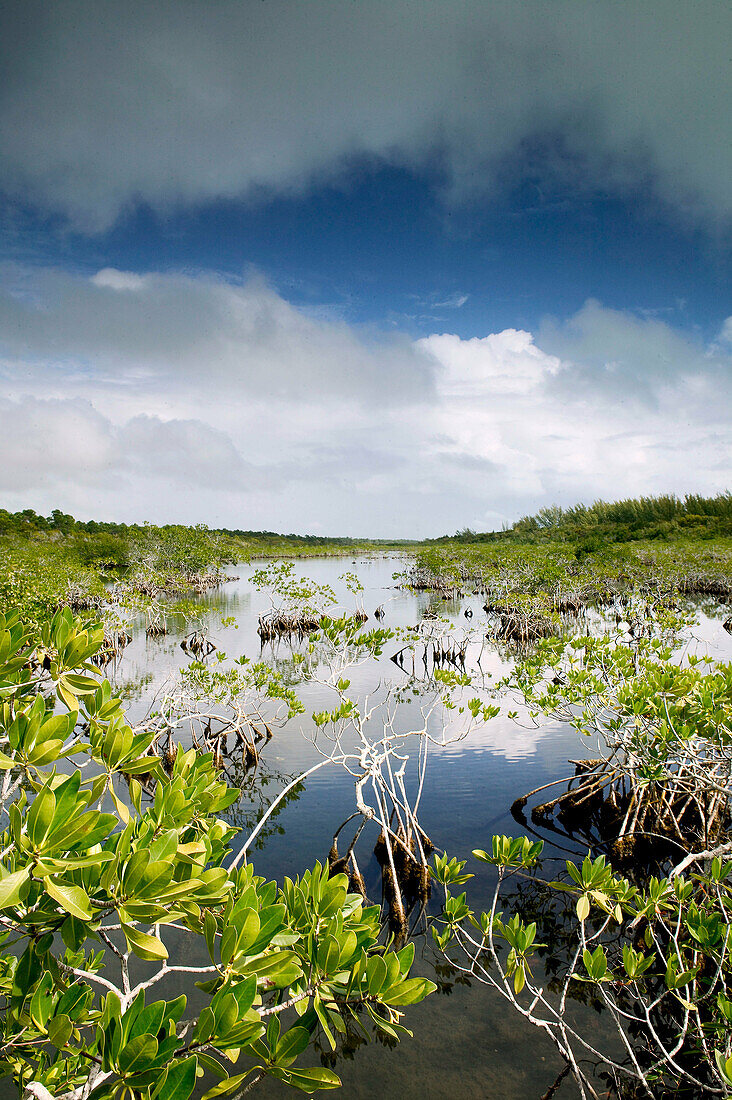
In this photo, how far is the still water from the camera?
10.6ft

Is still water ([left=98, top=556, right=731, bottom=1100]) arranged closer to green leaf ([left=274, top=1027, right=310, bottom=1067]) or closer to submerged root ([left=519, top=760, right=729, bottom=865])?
submerged root ([left=519, top=760, right=729, bottom=865])

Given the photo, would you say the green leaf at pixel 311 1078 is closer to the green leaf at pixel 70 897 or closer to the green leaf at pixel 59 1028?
the green leaf at pixel 59 1028

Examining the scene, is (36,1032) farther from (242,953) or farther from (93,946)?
(93,946)

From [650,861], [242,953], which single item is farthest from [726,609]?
→ [242,953]

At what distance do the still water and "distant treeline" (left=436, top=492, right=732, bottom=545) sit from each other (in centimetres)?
2667

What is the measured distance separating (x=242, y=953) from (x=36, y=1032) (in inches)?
28.5

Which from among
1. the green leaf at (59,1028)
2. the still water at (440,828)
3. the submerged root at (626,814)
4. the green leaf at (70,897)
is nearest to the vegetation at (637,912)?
the submerged root at (626,814)

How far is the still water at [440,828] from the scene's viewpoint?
322 centimetres

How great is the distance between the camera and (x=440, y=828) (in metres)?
5.81

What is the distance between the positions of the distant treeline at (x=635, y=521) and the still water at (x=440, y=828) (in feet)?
87.5

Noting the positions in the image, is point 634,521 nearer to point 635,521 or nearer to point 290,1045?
point 635,521

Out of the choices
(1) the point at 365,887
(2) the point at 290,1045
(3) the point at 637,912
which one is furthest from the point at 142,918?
(1) the point at 365,887

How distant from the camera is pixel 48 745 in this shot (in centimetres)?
137

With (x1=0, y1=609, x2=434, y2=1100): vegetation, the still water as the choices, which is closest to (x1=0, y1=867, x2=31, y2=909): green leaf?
(x1=0, y1=609, x2=434, y2=1100): vegetation
